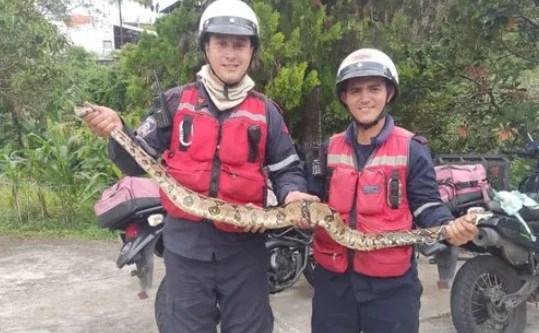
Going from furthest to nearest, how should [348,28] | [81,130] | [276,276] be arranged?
[81,130] → [348,28] → [276,276]

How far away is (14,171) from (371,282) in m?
5.42

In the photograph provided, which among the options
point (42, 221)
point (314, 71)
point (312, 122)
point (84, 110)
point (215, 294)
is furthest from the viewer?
point (42, 221)

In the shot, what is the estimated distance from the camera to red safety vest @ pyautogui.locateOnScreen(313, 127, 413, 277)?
2.71 m

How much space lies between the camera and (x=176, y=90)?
288cm

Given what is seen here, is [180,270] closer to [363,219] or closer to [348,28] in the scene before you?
[363,219]

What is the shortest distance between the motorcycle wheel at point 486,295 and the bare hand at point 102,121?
8.39 ft

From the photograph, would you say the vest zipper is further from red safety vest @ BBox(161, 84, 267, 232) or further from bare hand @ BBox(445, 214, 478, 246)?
bare hand @ BBox(445, 214, 478, 246)

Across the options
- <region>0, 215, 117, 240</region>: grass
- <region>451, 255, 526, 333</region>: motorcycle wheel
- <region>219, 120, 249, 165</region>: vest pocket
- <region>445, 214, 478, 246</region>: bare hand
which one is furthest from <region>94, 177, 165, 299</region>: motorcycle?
<region>0, 215, 117, 240</region>: grass

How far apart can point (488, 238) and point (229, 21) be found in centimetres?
224

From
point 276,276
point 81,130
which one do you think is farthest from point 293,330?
point 81,130

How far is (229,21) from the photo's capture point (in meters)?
2.72

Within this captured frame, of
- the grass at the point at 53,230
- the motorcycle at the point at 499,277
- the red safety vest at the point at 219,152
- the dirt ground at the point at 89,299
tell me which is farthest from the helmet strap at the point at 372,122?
the grass at the point at 53,230

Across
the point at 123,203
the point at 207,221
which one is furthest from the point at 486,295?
the point at 123,203

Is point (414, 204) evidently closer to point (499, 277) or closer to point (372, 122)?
point (372, 122)
